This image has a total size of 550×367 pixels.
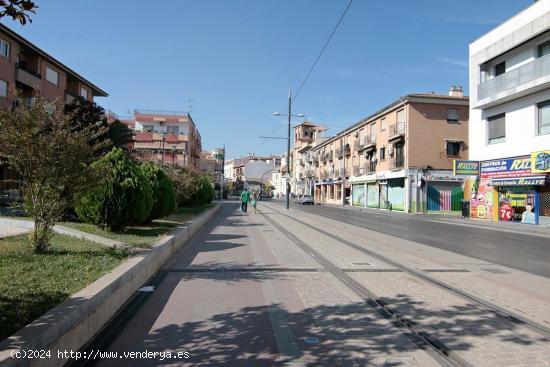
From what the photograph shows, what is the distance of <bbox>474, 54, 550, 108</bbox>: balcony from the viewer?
2277cm

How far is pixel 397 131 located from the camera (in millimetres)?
40625

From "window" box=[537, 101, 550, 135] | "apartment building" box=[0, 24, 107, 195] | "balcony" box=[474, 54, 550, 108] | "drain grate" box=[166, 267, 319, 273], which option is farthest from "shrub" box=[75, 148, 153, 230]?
"window" box=[537, 101, 550, 135]

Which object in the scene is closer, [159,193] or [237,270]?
[237,270]

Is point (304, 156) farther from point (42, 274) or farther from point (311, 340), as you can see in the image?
point (311, 340)

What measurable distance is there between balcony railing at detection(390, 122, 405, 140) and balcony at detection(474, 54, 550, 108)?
36.3 feet

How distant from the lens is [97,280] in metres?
5.50

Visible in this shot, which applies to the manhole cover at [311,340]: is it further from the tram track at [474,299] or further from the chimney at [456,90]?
the chimney at [456,90]

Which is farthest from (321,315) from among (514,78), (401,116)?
(401,116)

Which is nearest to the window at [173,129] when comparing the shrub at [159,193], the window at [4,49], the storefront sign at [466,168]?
the window at [4,49]

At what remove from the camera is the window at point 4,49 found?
30.3 metres

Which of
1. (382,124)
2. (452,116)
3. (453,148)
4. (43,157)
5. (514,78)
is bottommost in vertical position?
(43,157)

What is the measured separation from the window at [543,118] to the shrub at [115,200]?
21767 millimetres

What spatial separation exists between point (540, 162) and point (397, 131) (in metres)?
18.3

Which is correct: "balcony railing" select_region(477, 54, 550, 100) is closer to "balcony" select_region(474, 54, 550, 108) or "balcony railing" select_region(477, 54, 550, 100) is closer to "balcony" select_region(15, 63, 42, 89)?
"balcony" select_region(474, 54, 550, 108)
